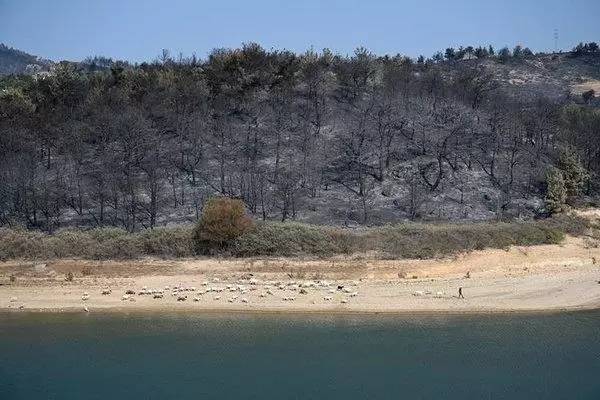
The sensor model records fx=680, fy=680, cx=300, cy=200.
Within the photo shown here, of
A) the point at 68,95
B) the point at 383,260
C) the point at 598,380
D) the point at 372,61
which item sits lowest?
the point at 598,380

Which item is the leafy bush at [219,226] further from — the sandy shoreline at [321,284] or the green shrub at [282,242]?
the sandy shoreline at [321,284]

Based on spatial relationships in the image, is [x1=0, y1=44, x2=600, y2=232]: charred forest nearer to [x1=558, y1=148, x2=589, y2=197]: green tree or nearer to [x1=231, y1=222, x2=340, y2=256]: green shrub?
[x1=558, y1=148, x2=589, y2=197]: green tree

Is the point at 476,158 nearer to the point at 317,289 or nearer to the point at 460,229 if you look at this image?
the point at 460,229

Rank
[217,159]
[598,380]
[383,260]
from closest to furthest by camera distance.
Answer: [598,380] < [383,260] < [217,159]

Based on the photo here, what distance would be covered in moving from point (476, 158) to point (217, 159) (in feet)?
56.1

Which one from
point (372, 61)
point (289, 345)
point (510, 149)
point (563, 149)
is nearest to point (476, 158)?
point (510, 149)

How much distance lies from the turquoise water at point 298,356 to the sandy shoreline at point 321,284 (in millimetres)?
947

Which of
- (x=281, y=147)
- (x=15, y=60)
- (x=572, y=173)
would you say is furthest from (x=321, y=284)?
(x=15, y=60)

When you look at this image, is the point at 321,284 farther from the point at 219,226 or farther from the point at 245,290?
the point at 219,226

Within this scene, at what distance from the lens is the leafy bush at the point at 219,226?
3169 cm

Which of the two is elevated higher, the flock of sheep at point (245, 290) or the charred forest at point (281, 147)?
the charred forest at point (281, 147)

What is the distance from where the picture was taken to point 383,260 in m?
31.1

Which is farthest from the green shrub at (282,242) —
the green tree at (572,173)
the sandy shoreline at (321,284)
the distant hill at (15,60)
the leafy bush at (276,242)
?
the distant hill at (15,60)

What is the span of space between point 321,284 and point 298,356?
25.3 ft
